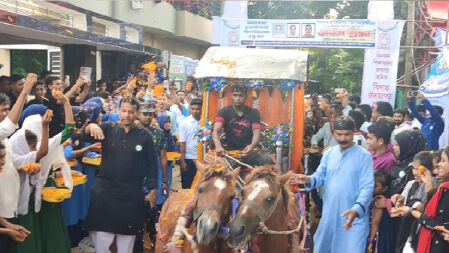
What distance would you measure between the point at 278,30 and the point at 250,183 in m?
11.7

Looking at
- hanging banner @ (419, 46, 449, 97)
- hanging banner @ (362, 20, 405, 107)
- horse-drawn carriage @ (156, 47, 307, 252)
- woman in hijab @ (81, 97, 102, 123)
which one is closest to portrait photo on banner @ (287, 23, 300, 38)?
hanging banner @ (362, 20, 405, 107)

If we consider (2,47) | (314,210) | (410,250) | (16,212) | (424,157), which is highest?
(2,47)

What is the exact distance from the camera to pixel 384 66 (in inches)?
549

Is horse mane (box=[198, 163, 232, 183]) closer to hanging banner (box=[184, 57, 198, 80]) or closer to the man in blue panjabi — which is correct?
the man in blue panjabi

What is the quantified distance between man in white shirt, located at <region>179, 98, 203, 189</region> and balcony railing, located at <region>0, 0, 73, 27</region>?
3.52m

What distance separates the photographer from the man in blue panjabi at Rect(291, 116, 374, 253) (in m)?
4.93

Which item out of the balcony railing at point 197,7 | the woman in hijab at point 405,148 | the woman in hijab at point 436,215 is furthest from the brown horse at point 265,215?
the balcony railing at point 197,7

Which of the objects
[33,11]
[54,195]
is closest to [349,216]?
[54,195]

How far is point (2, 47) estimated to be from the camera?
11961 millimetres

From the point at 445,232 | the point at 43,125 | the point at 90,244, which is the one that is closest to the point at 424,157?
the point at 445,232

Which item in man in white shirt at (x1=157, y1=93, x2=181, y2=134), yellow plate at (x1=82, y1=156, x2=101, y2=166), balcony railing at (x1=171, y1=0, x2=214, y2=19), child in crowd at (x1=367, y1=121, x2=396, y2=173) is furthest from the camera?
balcony railing at (x1=171, y1=0, x2=214, y2=19)

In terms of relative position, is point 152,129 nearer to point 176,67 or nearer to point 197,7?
point 176,67

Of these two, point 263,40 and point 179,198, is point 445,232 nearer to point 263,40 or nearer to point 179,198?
point 179,198

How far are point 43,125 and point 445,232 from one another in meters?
3.65
